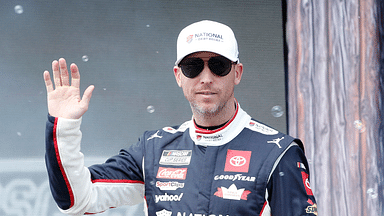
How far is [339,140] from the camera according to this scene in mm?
2865

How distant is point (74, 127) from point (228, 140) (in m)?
0.56

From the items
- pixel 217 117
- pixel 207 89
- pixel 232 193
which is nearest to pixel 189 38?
pixel 207 89

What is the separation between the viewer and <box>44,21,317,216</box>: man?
1.33 meters

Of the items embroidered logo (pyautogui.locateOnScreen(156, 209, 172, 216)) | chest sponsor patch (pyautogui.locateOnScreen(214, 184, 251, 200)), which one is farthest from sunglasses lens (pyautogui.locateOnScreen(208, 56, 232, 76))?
embroidered logo (pyautogui.locateOnScreen(156, 209, 172, 216))

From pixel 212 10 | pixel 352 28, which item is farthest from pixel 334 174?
pixel 212 10

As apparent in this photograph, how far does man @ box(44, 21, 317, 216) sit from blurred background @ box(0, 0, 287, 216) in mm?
1489

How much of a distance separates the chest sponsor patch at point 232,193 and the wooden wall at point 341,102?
1.68m

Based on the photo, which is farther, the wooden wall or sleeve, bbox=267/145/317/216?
the wooden wall

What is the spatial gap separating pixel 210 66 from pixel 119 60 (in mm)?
1846

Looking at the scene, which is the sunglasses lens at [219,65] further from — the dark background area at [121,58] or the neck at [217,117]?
the dark background area at [121,58]

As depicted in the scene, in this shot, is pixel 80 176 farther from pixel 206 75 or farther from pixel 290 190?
pixel 290 190

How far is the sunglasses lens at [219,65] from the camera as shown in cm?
145

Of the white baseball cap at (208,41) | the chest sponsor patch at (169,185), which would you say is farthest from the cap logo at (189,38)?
the chest sponsor patch at (169,185)

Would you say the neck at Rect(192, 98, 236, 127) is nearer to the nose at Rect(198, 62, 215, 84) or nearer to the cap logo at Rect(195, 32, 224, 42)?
the nose at Rect(198, 62, 215, 84)
